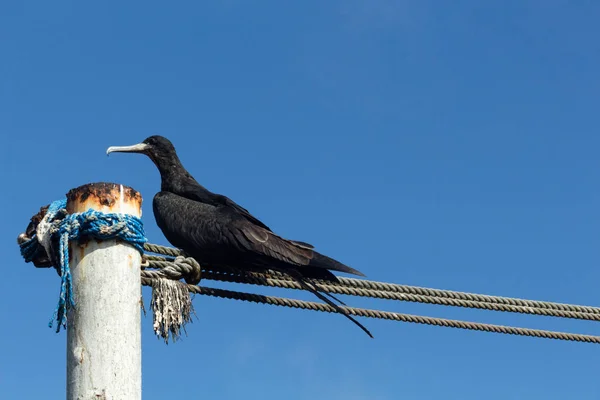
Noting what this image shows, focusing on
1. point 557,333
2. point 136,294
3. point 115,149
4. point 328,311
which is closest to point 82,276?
point 136,294

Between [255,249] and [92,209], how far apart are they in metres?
2.85

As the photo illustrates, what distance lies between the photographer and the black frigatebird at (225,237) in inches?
267

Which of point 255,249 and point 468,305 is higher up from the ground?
point 255,249

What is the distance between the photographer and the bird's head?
890 centimetres

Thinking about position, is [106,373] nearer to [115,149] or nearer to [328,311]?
[328,311]

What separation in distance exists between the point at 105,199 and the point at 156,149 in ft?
15.6

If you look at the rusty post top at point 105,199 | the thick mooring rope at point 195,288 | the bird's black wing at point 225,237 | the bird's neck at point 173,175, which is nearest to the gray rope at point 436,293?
the thick mooring rope at point 195,288

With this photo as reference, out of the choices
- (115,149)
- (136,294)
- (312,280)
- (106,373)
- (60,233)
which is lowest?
(106,373)

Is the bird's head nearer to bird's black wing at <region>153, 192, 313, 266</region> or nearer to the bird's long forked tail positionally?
bird's black wing at <region>153, 192, 313, 266</region>

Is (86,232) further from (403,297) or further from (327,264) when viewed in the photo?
(327,264)

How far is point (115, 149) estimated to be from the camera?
8734 mm

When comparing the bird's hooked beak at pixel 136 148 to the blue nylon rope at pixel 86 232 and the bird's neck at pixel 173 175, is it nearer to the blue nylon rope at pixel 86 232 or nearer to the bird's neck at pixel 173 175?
the bird's neck at pixel 173 175

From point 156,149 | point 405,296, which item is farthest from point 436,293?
point 156,149

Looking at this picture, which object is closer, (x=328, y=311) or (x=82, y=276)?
(x=82, y=276)
